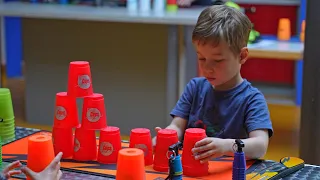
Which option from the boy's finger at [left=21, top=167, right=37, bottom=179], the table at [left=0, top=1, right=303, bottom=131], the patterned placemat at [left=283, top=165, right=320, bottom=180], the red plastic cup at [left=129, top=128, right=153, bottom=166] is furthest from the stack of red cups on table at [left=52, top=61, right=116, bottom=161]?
the table at [left=0, top=1, right=303, bottom=131]

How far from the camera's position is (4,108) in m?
2.07

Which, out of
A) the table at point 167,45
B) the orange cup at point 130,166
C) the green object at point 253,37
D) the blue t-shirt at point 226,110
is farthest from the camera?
the green object at point 253,37

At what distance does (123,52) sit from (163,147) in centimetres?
301

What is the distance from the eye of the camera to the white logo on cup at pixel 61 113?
1883 mm

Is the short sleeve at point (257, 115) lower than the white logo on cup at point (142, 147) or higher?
higher

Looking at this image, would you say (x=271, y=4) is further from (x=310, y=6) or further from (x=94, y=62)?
(x=310, y=6)

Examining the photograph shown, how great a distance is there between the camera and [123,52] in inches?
185

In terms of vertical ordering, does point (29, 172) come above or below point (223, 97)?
below

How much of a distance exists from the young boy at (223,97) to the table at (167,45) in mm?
2077

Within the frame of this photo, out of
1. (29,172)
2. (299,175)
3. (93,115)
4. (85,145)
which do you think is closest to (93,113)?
(93,115)

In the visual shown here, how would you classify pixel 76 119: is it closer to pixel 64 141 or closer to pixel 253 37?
pixel 64 141

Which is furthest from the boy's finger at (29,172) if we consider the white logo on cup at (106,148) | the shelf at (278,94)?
the shelf at (278,94)

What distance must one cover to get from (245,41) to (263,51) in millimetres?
2488

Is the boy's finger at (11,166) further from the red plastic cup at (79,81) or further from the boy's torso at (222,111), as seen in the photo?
the boy's torso at (222,111)
